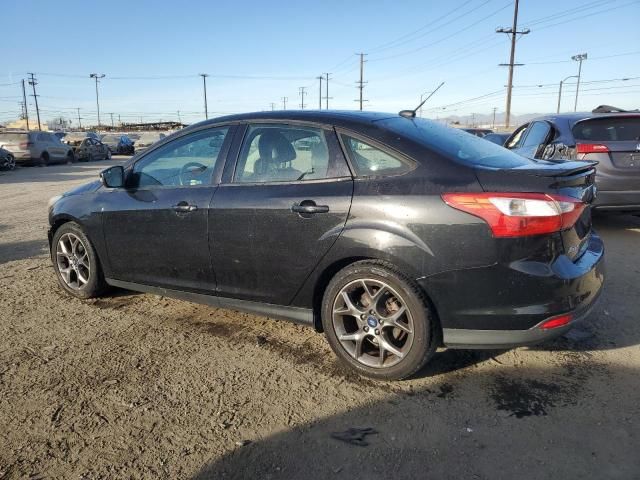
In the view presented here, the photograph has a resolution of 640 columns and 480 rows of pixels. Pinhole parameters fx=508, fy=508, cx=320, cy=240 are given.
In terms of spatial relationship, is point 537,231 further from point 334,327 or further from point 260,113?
point 260,113

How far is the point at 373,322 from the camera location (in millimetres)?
3045

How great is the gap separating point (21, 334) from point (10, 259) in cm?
255

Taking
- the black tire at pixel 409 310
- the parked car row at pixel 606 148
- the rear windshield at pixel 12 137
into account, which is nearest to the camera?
the black tire at pixel 409 310

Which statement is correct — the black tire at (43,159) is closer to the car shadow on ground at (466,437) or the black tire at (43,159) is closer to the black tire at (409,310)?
the black tire at (409,310)

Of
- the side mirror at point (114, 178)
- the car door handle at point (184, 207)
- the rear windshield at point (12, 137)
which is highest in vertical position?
the rear windshield at point (12, 137)

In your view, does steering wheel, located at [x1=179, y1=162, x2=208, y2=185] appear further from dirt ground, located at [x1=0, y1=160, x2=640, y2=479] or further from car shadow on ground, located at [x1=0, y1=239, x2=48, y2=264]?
car shadow on ground, located at [x1=0, y1=239, x2=48, y2=264]

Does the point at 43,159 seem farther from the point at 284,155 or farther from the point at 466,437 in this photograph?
the point at 466,437

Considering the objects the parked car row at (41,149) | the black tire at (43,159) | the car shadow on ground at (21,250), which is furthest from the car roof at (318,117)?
the black tire at (43,159)

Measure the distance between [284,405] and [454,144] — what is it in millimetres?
1908

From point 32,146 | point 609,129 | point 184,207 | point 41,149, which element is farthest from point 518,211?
point 41,149

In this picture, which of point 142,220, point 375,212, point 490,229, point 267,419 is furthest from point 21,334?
point 490,229

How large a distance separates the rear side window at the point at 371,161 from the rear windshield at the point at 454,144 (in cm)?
21

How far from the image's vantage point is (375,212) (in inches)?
115

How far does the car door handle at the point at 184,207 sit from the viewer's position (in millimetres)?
3624
